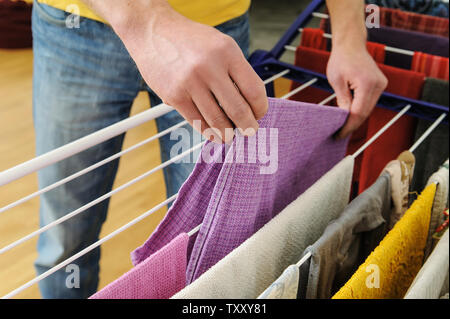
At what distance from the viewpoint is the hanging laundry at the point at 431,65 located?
98cm

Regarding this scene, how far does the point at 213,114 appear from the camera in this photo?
1.35ft

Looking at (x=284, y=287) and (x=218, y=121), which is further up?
(x=218, y=121)

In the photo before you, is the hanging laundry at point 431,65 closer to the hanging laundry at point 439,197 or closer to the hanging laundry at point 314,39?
the hanging laundry at point 314,39

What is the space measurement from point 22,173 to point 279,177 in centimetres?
30

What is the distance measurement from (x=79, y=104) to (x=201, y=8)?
23 centimetres

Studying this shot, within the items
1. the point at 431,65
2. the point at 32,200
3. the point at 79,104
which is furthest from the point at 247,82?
the point at 32,200

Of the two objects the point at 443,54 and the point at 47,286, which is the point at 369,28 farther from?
the point at 47,286

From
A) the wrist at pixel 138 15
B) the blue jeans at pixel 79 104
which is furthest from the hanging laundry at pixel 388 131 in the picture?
the wrist at pixel 138 15

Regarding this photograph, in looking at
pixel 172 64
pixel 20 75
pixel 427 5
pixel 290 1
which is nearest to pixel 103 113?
pixel 172 64

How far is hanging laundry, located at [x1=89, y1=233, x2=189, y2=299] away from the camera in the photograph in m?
0.46

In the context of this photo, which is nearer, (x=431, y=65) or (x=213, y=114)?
(x=213, y=114)

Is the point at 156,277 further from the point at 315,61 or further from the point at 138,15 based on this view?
the point at 315,61

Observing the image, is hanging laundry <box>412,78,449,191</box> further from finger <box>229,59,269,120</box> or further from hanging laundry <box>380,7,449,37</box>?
finger <box>229,59,269,120</box>

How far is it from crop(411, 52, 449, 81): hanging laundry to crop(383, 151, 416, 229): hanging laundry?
0.31m
